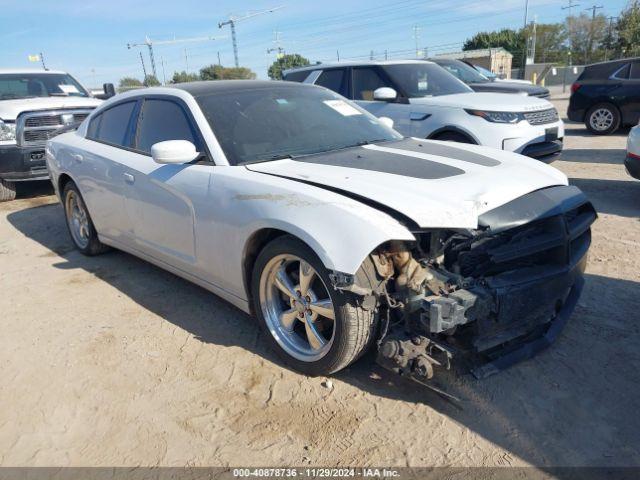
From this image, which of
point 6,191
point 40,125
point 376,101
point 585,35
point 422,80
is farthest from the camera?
point 585,35

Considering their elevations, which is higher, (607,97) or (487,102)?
(487,102)

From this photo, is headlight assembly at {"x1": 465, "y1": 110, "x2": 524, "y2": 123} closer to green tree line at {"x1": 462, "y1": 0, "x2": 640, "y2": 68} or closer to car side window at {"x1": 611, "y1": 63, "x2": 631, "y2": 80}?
car side window at {"x1": 611, "y1": 63, "x2": 631, "y2": 80}

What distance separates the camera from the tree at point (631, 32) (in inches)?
1593

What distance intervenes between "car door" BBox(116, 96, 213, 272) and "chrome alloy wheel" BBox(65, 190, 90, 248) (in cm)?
128

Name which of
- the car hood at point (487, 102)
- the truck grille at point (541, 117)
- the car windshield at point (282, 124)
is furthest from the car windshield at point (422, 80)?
the car windshield at point (282, 124)

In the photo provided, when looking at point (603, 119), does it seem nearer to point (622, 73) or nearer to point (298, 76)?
point (622, 73)

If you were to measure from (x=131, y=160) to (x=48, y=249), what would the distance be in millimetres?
2350

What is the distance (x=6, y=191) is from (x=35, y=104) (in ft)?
4.75

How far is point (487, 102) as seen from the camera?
22.3ft

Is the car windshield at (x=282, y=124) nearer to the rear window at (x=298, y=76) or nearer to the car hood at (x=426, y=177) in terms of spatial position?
the car hood at (x=426, y=177)

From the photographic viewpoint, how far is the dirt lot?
2.49 meters

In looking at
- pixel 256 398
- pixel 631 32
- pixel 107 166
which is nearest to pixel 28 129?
pixel 107 166

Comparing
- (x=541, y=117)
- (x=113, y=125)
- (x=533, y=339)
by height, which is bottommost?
(x=533, y=339)

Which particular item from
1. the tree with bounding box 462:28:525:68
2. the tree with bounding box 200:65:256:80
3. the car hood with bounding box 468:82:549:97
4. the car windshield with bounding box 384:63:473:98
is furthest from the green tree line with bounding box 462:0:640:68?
the car windshield with bounding box 384:63:473:98
